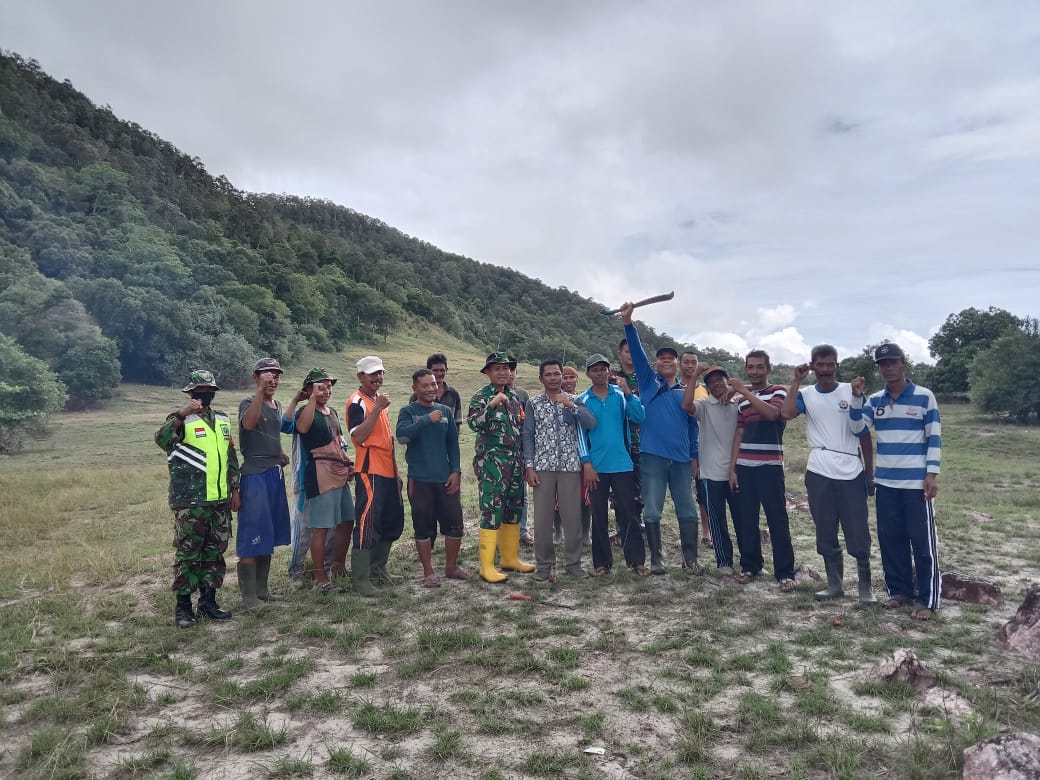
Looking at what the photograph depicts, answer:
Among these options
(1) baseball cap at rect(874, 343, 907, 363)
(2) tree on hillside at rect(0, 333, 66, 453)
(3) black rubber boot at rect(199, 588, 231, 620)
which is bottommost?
(3) black rubber boot at rect(199, 588, 231, 620)

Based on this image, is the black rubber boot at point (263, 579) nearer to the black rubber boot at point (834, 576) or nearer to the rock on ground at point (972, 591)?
the black rubber boot at point (834, 576)

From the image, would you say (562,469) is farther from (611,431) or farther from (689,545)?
(689,545)

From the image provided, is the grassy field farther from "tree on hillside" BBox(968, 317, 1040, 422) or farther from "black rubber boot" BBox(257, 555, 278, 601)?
"tree on hillside" BBox(968, 317, 1040, 422)

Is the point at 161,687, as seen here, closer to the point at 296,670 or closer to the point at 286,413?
the point at 296,670

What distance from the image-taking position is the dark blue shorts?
5031 millimetres

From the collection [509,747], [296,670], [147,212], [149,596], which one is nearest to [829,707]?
[509,747]

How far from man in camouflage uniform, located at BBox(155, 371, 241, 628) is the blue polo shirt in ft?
10.5

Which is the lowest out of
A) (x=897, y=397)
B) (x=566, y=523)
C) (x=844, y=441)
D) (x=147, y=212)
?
(x=566, y=523)

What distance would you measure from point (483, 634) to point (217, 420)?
9.06 ft

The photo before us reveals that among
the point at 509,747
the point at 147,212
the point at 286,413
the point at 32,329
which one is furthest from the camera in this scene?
the point at 147,212

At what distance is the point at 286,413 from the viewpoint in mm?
5527

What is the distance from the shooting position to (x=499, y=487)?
573cm

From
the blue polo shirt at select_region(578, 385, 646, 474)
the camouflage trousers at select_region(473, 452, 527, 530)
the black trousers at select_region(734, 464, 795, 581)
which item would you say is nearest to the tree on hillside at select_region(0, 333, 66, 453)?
the camouflage trousers at select_region(473, 452, 527, 530)

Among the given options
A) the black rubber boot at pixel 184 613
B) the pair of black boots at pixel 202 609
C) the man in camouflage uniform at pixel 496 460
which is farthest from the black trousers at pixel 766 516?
the black rubber boot at pixel 184 613
